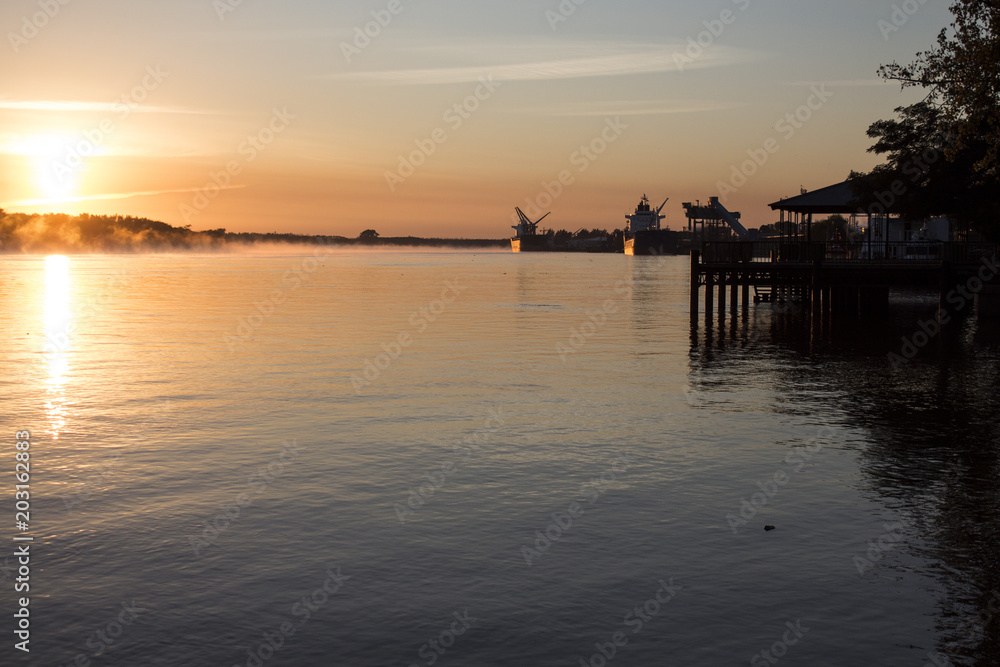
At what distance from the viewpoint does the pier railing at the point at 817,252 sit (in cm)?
4312

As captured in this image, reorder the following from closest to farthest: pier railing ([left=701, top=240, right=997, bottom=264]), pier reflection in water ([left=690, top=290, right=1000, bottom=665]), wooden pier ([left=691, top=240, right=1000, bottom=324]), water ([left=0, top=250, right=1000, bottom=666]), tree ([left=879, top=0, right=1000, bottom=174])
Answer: water ([left=0, top=250, right=1000, bottom=666]) → pier reflection in water ([left=690, top=290, right=1000, bottom=665]) → tree ([left=879, top=0, right=1000, bottom=174]) → wooden pier ([left=691, top=240, right=1000, bottom=324]) → pier railing ([left=701, top=240, right=997, bottom=264])

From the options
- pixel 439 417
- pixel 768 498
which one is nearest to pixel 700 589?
pixel 768 498

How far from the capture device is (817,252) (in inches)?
1715

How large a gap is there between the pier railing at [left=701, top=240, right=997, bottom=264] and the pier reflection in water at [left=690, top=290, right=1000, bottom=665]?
3074 mm

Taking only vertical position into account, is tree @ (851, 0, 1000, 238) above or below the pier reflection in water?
above

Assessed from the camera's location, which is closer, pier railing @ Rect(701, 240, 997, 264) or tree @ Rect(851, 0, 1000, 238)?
tree @ Rect(851, 0, 1000, 238)

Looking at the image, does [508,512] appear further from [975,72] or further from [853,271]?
[853,271]

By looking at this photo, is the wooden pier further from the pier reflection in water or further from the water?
the water

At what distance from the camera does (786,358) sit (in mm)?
29203

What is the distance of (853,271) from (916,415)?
25577mm

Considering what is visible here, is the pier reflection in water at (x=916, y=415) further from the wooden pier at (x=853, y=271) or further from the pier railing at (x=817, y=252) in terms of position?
the pier railing at (x=817, y=252)

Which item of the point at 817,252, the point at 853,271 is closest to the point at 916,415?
the point at 853,271

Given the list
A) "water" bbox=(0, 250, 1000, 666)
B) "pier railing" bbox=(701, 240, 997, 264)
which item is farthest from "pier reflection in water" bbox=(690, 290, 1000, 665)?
"pier railing" bbox=(701, 240, 997, 264)

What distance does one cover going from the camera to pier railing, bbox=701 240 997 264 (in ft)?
141
